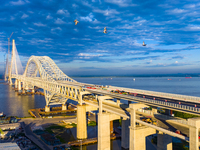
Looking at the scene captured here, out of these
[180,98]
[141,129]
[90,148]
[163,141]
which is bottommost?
[90,148]

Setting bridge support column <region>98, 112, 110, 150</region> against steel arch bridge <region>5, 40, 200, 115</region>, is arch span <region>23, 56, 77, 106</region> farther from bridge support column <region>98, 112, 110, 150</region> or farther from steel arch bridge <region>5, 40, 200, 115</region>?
bridge support column <region>98, 112, 110, 150</region>

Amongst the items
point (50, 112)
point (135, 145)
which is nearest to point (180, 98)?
point (135, 145)

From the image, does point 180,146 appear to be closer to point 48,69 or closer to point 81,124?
point 81,124

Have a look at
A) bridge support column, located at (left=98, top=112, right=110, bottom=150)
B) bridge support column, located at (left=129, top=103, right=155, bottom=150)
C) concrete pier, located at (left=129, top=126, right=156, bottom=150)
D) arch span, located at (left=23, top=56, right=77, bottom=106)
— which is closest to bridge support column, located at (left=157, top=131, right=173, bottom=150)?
concrete pier, located at (left=129, top=126, right=156, bottom=150)

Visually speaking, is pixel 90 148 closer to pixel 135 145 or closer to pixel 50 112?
pixel 135 145

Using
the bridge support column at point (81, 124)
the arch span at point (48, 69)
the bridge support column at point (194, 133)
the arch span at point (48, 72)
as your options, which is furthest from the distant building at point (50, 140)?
the arch span at point (48, 69)

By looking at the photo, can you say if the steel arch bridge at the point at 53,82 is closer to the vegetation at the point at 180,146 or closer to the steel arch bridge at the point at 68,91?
the steel arch bridge at the point at 68,91

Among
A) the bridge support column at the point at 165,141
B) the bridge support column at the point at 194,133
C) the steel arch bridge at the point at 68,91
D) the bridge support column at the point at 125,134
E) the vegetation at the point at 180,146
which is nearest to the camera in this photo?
the bridge support column at the point at 194,133

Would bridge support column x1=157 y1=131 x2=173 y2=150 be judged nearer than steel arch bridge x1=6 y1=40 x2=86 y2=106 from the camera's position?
Yes
